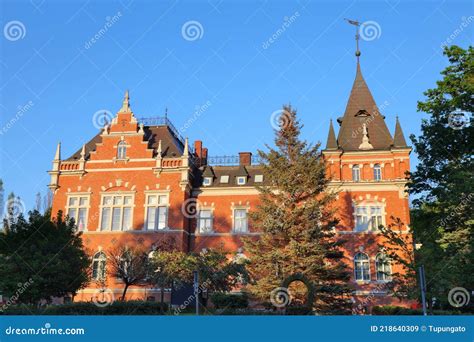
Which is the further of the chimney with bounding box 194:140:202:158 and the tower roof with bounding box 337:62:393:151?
the chimney with bounding box 194:140:202:158

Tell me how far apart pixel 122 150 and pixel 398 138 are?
21.9 meters

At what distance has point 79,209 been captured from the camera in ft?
123

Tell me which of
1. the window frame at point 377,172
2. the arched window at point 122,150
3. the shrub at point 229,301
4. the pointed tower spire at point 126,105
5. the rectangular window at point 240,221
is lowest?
the shrub at point 229,301

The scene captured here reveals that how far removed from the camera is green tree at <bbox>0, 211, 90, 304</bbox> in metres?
23.5

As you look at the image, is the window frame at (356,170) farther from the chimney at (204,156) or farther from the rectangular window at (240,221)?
the chimney at (204,156)

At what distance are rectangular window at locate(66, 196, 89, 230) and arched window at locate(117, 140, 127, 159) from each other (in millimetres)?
4256

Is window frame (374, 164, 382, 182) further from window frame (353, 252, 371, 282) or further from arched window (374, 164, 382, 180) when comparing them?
window frame (353, 252, 371, 282)

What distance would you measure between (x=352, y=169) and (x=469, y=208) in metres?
14.9

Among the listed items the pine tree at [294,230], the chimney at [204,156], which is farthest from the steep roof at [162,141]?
the pine tree at [294,230]

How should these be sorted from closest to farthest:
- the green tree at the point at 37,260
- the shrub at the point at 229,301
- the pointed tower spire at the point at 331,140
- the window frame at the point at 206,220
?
the green tree at the point at 37,260 < the shrub at the point at 229,301 < the pointed tower spire at the point at 331,140 < the window frame at the point at 206,220

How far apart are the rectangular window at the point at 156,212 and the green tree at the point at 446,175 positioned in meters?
18.4

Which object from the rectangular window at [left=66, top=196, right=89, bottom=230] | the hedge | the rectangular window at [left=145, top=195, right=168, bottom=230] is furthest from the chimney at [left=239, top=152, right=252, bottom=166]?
the hedge

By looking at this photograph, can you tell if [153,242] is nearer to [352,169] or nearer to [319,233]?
[319,233]

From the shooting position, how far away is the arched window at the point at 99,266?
35.3 meters
